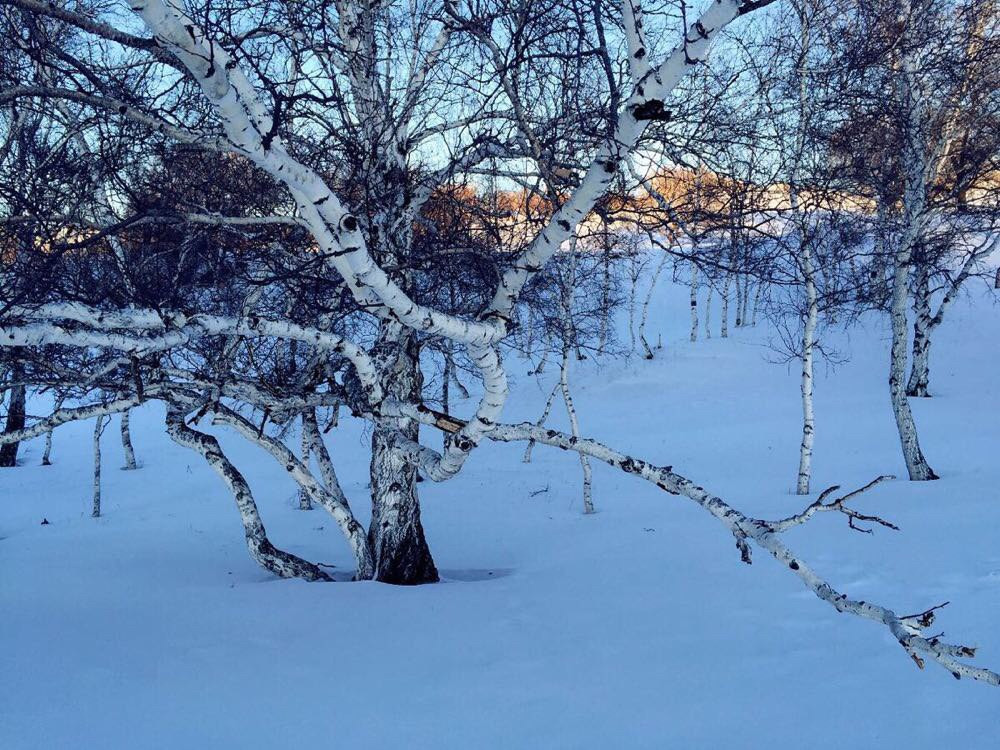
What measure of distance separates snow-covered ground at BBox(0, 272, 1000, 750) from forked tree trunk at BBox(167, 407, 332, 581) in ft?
0.96

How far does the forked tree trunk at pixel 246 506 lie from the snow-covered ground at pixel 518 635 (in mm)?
293

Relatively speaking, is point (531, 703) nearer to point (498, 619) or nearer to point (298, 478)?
point (498, 619)

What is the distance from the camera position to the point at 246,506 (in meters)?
6.75

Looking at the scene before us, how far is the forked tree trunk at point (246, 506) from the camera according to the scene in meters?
6.47

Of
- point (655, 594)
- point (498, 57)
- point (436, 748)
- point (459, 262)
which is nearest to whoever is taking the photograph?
point (436, 748)

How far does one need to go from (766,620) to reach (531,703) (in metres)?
2.17

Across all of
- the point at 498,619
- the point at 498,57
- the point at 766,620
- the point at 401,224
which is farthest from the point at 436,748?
the point at 401,224

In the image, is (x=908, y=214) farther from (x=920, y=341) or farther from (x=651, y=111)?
(x=651, y=111)

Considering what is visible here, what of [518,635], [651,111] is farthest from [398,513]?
[651,111]

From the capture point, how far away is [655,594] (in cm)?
625

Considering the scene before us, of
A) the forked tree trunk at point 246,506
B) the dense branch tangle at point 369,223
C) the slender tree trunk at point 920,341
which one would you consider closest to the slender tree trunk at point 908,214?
the slender tree trunk at point 920,341

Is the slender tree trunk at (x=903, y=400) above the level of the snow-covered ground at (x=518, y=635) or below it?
above

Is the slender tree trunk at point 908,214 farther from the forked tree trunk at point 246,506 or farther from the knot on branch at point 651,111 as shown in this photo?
the forked tree trunk at point 246,506

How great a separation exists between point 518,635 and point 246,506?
2.97 meters
